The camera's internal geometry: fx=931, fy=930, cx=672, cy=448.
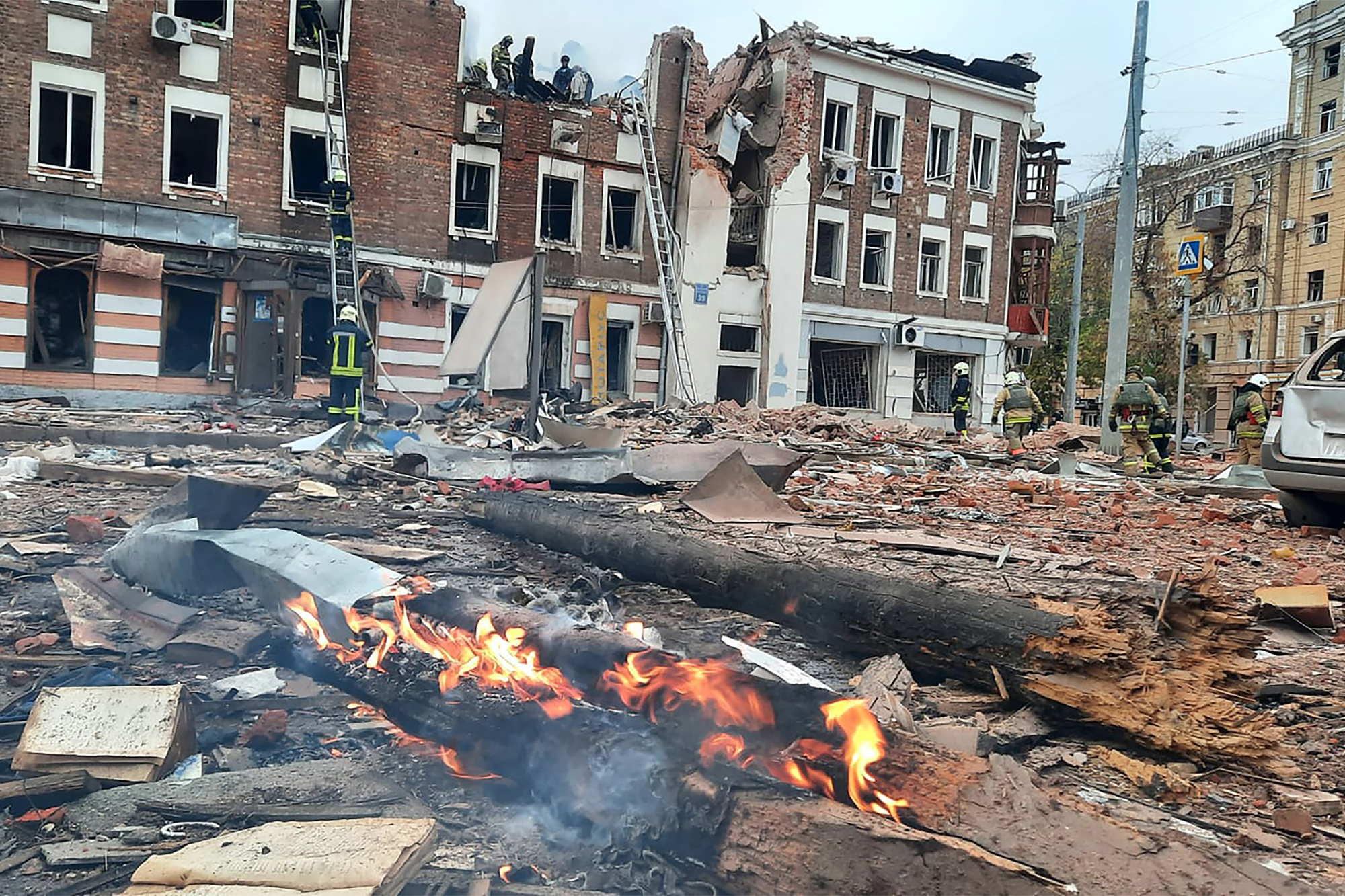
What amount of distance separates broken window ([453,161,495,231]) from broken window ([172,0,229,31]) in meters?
5.40

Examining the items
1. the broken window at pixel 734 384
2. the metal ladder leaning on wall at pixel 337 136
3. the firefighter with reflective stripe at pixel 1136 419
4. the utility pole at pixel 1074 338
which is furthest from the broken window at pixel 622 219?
the utility pole at pixel 1074 338

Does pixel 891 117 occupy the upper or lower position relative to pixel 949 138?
upper

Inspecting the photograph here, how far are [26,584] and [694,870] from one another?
4.43 metres

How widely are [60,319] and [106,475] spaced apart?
38.4 feet

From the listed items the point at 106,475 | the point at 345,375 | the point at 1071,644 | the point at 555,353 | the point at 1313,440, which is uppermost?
the point at 555,353

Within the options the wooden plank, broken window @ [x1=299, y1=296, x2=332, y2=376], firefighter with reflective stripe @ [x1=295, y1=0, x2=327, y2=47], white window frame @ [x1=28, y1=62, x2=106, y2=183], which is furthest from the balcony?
→ the wooden plank

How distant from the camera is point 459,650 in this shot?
3.63 m

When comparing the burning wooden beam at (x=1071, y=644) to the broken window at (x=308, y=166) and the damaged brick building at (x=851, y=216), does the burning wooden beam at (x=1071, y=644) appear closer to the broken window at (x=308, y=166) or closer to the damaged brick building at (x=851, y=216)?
the broken window at (x=308, y=166)

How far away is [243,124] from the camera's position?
19.0 metres

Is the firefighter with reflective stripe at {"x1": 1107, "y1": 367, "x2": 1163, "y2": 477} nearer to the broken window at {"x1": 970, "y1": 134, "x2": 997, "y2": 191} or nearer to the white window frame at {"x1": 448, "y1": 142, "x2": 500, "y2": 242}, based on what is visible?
the white window frame at {"x1": 448, "y1": 142, "x2": 500, "y2": 242}

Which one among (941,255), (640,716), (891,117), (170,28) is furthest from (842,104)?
(640,716)

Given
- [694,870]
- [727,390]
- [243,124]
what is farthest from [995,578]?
[727,390]

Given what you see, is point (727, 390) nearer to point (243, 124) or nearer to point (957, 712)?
point (243, 124)

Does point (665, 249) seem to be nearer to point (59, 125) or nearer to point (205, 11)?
point (205, 11)
